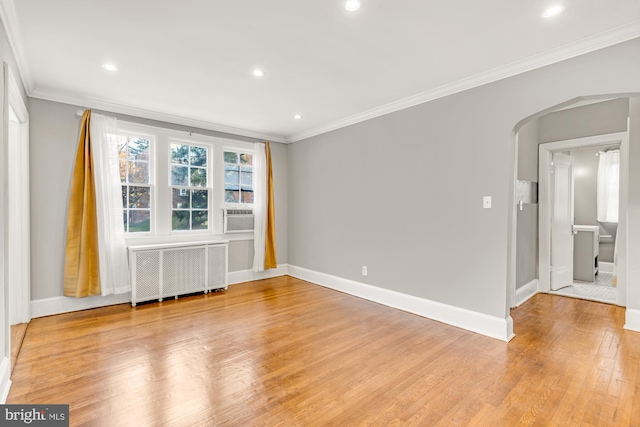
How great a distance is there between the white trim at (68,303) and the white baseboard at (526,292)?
530 centimetres

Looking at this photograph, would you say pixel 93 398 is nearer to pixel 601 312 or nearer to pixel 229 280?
pixel 229 280

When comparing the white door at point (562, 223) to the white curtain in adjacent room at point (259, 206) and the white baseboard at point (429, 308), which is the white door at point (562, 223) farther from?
the white curtain in adjacent room at point (259, 206)

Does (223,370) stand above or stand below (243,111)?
below

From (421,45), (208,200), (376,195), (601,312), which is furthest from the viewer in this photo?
(208,200)

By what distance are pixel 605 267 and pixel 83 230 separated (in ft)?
29.4

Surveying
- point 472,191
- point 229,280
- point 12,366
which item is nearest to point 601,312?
point 472,191

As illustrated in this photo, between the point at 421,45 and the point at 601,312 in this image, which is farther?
the point at 601,312

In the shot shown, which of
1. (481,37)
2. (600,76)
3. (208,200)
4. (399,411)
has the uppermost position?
(481,37)

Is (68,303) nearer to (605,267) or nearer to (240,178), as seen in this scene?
(240,178)

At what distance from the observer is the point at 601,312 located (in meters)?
3.62

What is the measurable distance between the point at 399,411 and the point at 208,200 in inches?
162

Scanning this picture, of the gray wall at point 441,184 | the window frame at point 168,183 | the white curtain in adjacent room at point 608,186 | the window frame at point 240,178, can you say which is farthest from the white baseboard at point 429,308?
the white curtain in adjacent room at point 608,186

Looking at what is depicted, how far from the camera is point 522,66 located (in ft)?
8.98

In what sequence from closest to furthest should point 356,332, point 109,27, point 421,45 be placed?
point 109,27, point 421,45, point 356,332
